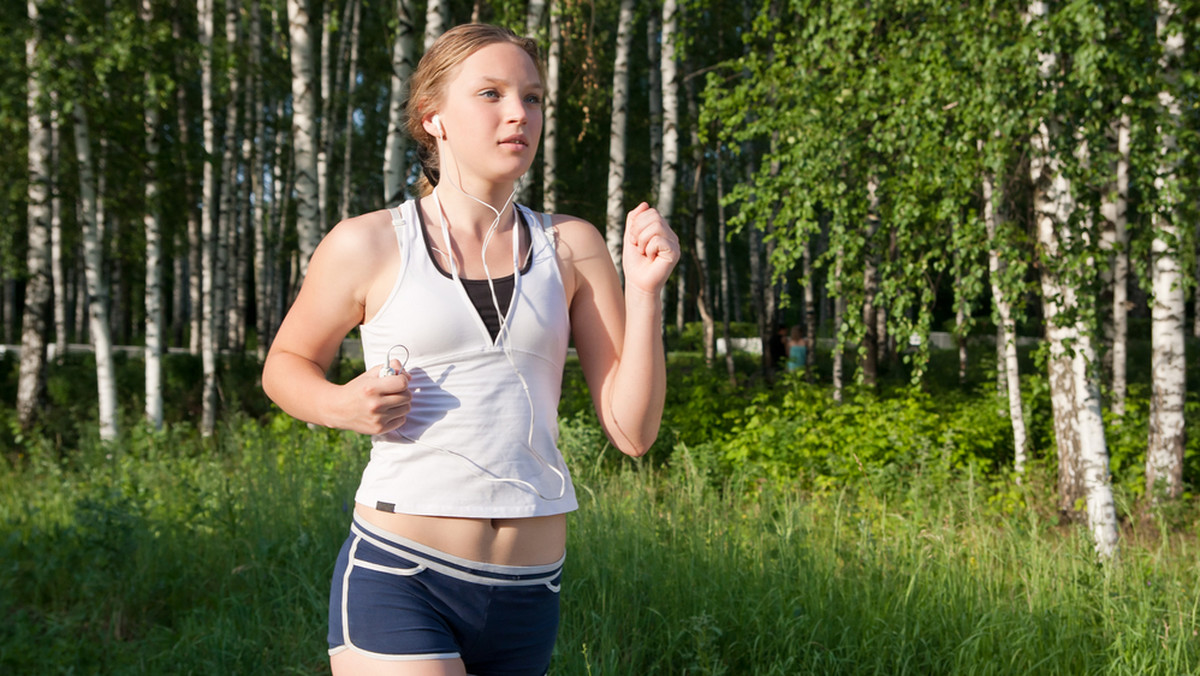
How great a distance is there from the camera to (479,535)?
1502 millimetres

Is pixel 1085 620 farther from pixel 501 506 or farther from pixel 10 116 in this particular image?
pixel 10 116

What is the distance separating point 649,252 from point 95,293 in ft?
34.8

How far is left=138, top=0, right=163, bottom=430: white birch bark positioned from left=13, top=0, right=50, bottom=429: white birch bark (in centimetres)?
113

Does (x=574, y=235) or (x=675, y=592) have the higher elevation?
(x=574, y=235)

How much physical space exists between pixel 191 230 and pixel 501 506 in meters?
16.5

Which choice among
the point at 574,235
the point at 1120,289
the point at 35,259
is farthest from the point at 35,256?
the point at 1120,289

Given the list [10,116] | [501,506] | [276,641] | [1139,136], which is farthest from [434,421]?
[10,116]

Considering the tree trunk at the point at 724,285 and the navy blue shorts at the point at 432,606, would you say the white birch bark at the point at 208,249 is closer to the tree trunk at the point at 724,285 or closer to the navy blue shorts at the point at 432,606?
the tree trunk at the point at 724,285

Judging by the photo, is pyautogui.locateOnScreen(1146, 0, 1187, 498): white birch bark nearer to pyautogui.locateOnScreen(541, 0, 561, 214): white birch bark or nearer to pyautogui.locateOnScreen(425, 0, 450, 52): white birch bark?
pyautogui.locateOnScreen(425, 0, 450, 52): white birch bark

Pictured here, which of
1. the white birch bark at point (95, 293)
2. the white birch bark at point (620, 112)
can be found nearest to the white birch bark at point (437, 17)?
the white birch bark at point (620, 112)

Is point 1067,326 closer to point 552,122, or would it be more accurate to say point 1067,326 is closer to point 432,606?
point 432,606

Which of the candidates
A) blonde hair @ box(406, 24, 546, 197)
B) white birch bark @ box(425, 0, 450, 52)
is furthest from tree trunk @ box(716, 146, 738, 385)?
blonde hair @ box(406, 24, 546, 197)

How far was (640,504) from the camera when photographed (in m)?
4.74

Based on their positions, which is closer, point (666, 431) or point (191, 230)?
point (666, 431)
